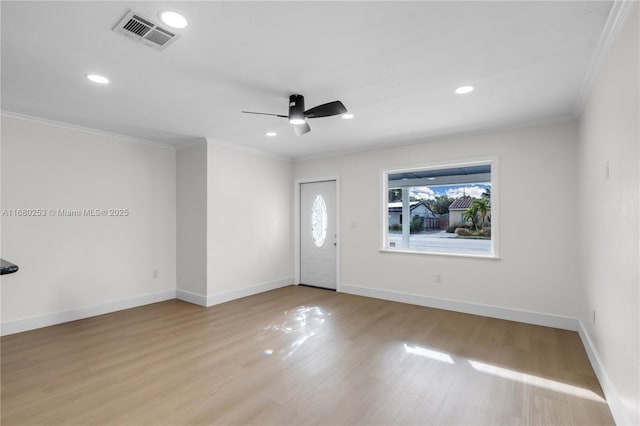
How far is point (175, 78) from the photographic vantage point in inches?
106

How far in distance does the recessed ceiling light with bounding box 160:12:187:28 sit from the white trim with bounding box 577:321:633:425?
3486 millimetres

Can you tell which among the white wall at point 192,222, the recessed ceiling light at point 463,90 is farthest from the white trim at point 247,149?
the recessed ceiling light at point 463,90

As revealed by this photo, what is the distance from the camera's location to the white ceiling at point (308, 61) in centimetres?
186

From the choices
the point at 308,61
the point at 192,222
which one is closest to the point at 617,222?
the point at 308,61

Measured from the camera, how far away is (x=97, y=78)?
269 cm

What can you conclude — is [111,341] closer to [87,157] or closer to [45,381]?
[45,381]

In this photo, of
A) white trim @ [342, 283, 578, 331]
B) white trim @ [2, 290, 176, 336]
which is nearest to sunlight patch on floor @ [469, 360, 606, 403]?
white trim @ [342, 283, 578, 331]

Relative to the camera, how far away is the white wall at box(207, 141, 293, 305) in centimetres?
484

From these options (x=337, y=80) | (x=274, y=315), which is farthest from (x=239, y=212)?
(x=337, y=80)

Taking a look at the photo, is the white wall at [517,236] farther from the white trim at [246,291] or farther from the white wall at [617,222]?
the white trim at [246,291]

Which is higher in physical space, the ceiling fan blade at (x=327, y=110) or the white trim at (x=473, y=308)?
the ceiling fan blade at (x=327, y=110)

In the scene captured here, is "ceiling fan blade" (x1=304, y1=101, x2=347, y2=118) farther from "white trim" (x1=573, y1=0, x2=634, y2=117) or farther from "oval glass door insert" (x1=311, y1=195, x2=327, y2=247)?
"oval glass door insert" (x1=311, y1=195, x2=327, y2=247)

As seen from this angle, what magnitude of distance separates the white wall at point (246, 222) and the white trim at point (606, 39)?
4.43 m

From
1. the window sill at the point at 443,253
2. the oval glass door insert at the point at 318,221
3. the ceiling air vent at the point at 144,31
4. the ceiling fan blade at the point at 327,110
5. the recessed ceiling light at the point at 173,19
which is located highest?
the recessed ceiling light at the point at 173,19
